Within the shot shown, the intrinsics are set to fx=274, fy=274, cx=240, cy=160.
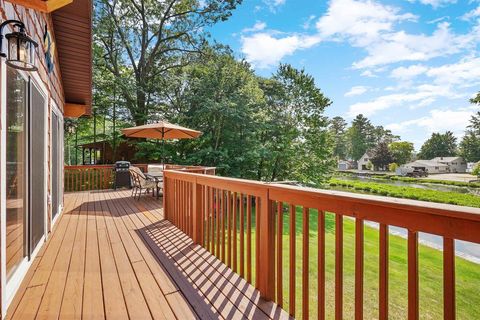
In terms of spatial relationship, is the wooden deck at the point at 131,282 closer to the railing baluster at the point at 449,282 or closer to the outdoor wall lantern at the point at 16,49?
the railing baluster at the point at 449,282

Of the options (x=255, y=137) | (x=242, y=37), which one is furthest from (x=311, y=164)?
(x=242, y=37)

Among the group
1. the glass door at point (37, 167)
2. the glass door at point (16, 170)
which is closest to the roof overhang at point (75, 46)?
the glass door at point (37, 167)

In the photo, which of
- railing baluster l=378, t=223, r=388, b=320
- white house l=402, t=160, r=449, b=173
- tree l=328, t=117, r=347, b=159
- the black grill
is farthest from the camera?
tree l=328, t=117, r=347, b=159

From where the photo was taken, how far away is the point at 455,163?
56.8 metres

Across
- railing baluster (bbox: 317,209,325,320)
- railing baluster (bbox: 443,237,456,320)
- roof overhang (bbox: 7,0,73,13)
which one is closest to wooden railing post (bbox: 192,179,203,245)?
railing baluster (bbox: 317,209,325,320)

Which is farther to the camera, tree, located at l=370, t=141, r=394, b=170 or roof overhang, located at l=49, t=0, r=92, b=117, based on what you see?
tree, located at l=370, t=141, r=394, b=170

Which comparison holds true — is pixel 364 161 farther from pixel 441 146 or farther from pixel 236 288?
pixel 236 288

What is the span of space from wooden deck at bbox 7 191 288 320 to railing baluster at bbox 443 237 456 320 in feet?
3.84

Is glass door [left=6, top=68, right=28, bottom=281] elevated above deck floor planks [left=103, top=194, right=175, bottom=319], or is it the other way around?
glass door [left=6, top=68, right=28, bottom=281]

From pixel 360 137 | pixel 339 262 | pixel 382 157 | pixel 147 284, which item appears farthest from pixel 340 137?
pixel 339 262

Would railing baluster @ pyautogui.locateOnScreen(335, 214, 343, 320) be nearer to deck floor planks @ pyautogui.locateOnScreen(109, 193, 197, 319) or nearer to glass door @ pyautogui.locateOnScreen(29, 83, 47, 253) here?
deck floor planks @ pyautogui.locateOnScreen(109, 193, 197, 319)

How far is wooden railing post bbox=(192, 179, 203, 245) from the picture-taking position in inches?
142

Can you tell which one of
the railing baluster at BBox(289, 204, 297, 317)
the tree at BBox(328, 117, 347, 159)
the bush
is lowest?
the bush

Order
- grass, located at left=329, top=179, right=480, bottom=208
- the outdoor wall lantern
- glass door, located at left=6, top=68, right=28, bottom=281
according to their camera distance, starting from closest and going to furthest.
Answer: the outdoor wall lantern < glass door, located at left=6, top=68, right=28, bottom=281 < grass, located at left=329, top=179, right=480, bottom=208
